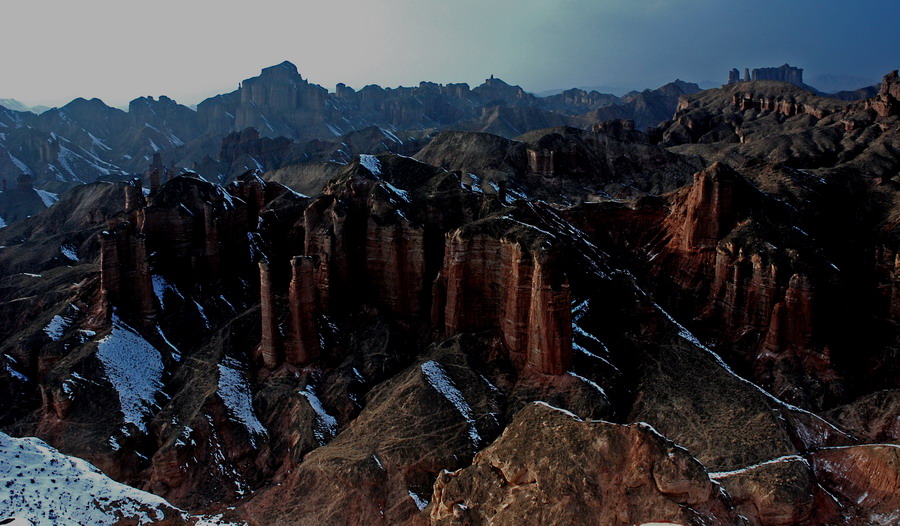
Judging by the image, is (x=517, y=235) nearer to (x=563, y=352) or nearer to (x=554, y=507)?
(x=563, y=352)

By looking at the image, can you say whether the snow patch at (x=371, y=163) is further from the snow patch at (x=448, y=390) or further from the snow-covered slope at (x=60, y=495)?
the snow-covered slope at (x=60, y=495)

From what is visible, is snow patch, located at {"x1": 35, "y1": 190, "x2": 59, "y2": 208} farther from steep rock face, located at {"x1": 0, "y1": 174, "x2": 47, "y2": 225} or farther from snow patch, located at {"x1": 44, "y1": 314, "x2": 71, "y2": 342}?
snow patch, located at {"x1": 44, "y1": 314, "x2": 71, "y2": 342}

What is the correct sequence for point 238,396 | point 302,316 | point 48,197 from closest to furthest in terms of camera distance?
point 238,396, point 302,316, point 48,197

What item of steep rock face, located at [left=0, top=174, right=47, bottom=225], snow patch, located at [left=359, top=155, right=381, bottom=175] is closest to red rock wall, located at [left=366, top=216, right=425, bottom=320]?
snow patch, located at [left=359, top=155, right=381, bottom=175]

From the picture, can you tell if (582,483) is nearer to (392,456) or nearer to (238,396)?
(392,456)

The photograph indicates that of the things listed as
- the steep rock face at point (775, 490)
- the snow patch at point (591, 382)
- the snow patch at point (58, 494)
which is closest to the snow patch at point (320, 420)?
the snow patch at point (58, 494)

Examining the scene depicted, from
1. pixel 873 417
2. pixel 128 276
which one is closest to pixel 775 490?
pixel 873 417

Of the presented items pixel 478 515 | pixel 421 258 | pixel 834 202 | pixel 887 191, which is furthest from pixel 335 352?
pixel 887 191
